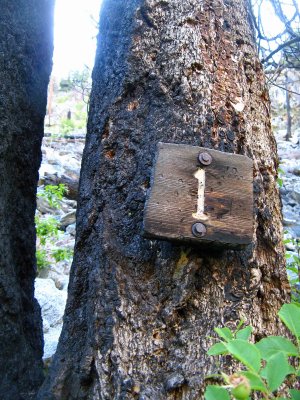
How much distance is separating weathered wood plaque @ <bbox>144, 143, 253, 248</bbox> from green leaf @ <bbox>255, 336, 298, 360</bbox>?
27.4 inches

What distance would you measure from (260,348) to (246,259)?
0.89 m

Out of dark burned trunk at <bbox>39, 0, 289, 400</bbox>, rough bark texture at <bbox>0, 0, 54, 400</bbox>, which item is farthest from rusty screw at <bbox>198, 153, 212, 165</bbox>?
rough bark texture at <bbox>0, 0, 54, 400</bbox>

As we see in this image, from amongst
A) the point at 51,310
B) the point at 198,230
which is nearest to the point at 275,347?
the point at 198,230

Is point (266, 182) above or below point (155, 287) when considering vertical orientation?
above

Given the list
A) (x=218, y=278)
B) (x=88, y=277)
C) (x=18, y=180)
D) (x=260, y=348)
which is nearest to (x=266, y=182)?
(x=218, y=278)

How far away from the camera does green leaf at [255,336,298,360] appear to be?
0.64 meters

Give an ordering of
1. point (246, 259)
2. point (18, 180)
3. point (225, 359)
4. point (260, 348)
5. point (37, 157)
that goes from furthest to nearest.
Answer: point (37, 157) → point (18, 180) → point (246, 259) → point (225, 359) → point (260, 348)

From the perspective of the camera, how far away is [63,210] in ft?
23.0

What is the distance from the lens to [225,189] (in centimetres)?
144

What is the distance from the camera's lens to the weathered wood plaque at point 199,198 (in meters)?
1.36

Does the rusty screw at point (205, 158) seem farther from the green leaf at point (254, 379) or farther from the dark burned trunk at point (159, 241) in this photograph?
the green leaf at point (254, 379)

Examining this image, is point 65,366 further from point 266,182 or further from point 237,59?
point 237,59

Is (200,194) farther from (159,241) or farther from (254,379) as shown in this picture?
(254,379)

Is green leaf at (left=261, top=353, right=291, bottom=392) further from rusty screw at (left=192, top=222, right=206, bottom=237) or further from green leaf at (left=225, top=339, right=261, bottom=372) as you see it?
rusty screw at (left=192, top=222, right=206, bottom=237)
